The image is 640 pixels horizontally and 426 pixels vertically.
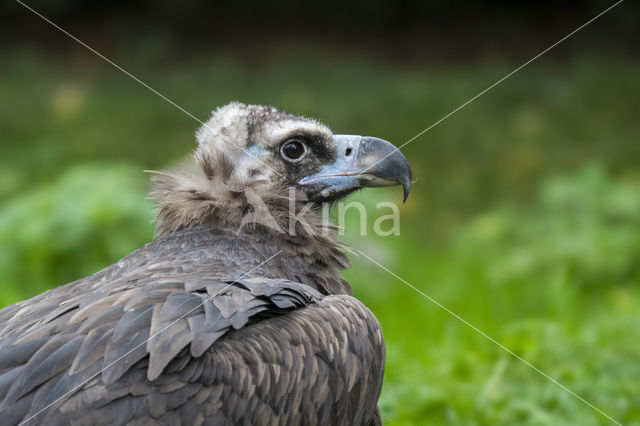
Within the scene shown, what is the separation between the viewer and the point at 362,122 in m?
11.0

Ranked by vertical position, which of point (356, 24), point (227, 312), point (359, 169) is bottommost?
point (227, 312)

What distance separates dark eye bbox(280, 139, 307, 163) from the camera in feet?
12.9

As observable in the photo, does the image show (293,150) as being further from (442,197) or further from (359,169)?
(442,197)

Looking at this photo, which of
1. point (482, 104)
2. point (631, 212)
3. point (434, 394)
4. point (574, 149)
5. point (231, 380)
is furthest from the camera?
point (482, 104)

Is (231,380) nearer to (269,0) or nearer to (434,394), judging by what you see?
(434,394)

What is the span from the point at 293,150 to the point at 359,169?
30 cm

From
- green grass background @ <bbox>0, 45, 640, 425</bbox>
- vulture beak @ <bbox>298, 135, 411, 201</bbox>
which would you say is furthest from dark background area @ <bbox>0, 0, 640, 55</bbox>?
vulture beak @ <bbox>298, 135, 411, 201</bbox>

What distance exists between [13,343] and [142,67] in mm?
10098

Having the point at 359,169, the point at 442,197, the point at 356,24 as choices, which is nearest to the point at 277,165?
the point at 359,169

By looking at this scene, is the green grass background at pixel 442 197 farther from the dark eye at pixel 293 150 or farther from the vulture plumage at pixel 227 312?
the dark eye at pixel 293 150

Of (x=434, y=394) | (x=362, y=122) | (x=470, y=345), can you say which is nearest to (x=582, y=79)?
(x=362, y=122)

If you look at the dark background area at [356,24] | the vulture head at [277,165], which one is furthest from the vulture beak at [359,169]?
the dark background area at [356,24]

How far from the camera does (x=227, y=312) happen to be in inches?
115

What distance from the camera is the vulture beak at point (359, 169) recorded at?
385 centimetres
